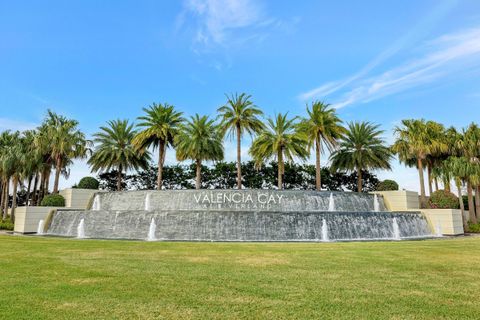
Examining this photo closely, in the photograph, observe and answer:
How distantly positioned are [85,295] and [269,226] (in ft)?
43.3

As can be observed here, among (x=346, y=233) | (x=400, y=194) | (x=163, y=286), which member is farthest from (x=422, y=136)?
(x=163, y=286)

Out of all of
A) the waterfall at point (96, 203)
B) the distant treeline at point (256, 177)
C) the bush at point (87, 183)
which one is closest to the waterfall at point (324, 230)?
the waterfall at point (96, 203)

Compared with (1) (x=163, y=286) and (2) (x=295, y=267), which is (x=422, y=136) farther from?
(1) (x=163, y=286)

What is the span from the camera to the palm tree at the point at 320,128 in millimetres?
38031

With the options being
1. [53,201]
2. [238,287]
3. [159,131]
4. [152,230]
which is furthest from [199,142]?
[238,287]

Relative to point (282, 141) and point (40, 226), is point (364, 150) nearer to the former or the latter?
point (282, 141)

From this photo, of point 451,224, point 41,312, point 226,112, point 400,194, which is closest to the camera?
point 41,312

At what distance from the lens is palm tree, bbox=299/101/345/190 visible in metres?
38.0

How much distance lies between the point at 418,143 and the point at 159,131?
2662 centimetres

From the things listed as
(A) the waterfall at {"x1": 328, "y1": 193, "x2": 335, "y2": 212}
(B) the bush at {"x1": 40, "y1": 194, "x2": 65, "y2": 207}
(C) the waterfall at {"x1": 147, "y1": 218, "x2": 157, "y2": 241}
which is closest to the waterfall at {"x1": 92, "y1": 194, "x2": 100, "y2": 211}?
(B) the bush at {"x1": 40, "y1": 194, "x2": 65, "y2": 207}

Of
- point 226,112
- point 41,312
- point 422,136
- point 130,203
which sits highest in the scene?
point 226,112

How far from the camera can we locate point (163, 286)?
703 centimetres

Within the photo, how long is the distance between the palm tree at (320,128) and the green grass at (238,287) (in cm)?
2736

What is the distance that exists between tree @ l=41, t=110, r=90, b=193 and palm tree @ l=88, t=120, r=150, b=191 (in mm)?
4641
